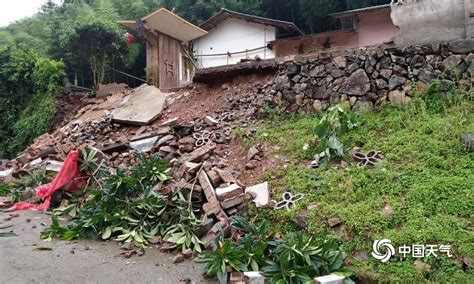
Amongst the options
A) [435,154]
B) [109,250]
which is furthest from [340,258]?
[109,250]

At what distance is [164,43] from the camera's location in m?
12.4

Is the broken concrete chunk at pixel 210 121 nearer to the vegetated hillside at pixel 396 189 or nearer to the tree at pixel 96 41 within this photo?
the vegetated hillside at pixel 396 189

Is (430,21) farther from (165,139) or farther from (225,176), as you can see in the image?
(165,139)

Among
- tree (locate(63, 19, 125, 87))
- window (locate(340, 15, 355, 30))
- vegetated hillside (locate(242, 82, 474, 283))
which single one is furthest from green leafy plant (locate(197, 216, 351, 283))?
window (locate(340, 15, 355, 30))

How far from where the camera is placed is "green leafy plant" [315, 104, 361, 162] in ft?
17.8

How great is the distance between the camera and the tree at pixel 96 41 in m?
14.2

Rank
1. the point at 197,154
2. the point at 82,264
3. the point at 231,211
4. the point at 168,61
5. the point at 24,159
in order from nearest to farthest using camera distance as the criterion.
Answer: the point at 82,264
the point at 231,211
the point at 197,154
the point at 24,159
the point at 168,61

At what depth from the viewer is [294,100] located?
7406 millimetres

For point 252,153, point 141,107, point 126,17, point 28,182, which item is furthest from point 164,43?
point 126,17

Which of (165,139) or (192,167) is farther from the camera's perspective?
(165,139)

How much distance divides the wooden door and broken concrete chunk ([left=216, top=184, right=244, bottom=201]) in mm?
7479

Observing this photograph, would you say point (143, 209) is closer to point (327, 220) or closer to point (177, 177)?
point (177, 177)

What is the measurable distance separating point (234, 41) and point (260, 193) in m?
13.4

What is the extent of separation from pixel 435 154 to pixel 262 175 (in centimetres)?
235
